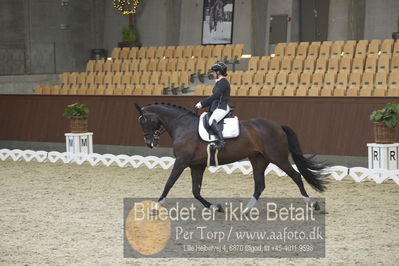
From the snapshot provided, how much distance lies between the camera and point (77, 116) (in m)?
16.9

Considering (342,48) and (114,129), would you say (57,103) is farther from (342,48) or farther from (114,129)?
(342,48)

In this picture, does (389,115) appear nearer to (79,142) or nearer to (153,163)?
(153,163)

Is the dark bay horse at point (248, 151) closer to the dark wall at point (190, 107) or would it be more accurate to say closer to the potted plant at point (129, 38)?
the dark wall at point (190, 107)

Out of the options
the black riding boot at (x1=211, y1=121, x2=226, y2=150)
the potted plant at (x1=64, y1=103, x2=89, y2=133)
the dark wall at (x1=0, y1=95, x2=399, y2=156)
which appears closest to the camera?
the black riding boot at (x1=211, y1=121, x2=226, y2=150)

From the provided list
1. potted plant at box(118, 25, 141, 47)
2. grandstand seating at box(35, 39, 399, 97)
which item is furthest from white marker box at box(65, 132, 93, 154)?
potted plant at box(118, 25, 141, 47)

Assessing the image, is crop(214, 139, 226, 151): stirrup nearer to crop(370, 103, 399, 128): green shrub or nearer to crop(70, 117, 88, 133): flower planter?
crop(370, 103, 399, 128): green shrub

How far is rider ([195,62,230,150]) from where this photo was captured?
9914 mm

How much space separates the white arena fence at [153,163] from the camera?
1291cm

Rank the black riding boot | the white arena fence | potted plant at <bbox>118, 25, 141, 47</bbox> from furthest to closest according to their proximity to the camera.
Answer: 1. potted plant at <bbox>118, 25, 141, 47</bbox>
2. the white arena fence
3. the black riding boot

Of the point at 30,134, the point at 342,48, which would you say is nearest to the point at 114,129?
the point at 30,134

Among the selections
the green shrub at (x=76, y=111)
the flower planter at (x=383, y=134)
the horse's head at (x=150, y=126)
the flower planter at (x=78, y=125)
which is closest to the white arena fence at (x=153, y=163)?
the flower planter at (x=78, y=125)

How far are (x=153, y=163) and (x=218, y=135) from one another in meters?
5.53

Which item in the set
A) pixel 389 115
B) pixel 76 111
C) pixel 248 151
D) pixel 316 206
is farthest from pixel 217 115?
pixel 76 111

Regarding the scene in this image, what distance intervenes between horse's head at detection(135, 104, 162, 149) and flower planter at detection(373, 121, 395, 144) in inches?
186
